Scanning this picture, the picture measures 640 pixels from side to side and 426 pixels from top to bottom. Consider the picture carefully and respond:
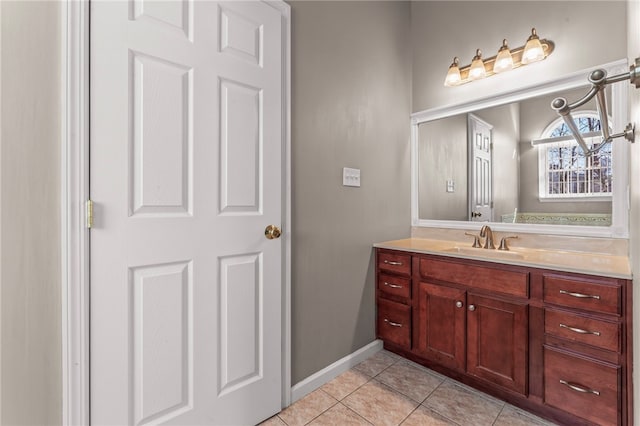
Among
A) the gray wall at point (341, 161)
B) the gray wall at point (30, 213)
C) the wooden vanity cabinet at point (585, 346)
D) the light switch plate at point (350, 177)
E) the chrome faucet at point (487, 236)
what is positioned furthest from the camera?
the chrome faucet at point (487, 236)

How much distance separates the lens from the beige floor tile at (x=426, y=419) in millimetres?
1459

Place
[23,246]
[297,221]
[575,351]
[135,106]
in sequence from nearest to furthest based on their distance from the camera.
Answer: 1. [23,246]
2. [135,106]
3. [575,351]
4. [297,221]

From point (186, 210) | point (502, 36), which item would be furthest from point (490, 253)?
point (186, 210)

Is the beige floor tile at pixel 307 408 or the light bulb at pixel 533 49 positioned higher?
the light bulb at pixel 533 49

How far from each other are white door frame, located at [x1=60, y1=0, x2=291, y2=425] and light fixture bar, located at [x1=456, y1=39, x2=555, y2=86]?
219 centimetres

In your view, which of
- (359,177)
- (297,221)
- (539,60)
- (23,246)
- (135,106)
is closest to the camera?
(23,246)

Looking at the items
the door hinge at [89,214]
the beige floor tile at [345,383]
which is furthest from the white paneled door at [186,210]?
the beige floor tile at [345,383]

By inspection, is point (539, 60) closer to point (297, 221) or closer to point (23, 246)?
point (297, 221)

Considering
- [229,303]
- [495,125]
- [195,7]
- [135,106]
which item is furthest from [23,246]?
[495,125]

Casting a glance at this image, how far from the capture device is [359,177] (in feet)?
6.56

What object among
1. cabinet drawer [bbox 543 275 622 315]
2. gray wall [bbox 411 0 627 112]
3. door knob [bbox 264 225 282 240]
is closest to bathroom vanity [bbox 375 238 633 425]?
cabinet drawer [bbox 543 275 622 315]

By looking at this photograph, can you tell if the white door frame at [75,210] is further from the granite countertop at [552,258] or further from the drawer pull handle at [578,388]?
the drawer pull handle at [578,388]

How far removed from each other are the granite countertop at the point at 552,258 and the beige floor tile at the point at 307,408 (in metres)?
1.01

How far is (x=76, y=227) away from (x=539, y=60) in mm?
2525
